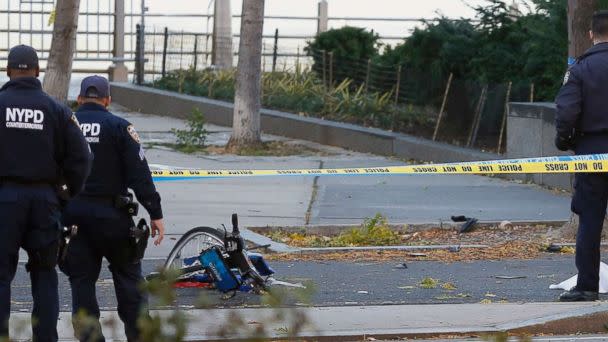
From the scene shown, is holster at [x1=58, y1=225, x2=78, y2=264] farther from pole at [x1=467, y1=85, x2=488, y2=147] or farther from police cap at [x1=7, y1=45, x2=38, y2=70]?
pole at [x1=467, y1=85, x2=488, y2=147]

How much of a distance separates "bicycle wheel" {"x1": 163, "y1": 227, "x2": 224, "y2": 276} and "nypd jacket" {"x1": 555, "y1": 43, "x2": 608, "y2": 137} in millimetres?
2469

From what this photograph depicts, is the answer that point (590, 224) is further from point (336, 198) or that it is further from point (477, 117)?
point (477, 117)

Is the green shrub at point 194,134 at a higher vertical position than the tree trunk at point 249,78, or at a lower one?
lower

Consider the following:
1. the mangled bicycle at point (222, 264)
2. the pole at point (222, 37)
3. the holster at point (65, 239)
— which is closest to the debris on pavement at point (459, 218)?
the mangled bicycle at point (222, 264)

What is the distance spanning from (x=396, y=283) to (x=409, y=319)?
60.4 inches

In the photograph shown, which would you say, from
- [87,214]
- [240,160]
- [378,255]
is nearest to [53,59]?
[240,160]

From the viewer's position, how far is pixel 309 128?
811 inches

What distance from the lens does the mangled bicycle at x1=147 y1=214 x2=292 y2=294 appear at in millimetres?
8922

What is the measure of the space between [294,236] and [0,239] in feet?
18.3

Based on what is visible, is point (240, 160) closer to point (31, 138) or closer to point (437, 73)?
point (437, 73)

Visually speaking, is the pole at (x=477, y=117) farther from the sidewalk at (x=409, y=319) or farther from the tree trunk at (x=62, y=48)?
the sidewalk at (x=409, y=319)

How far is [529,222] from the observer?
504 inches

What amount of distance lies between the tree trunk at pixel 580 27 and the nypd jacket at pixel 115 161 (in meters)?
5.56

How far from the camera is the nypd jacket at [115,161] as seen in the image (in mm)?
7359
